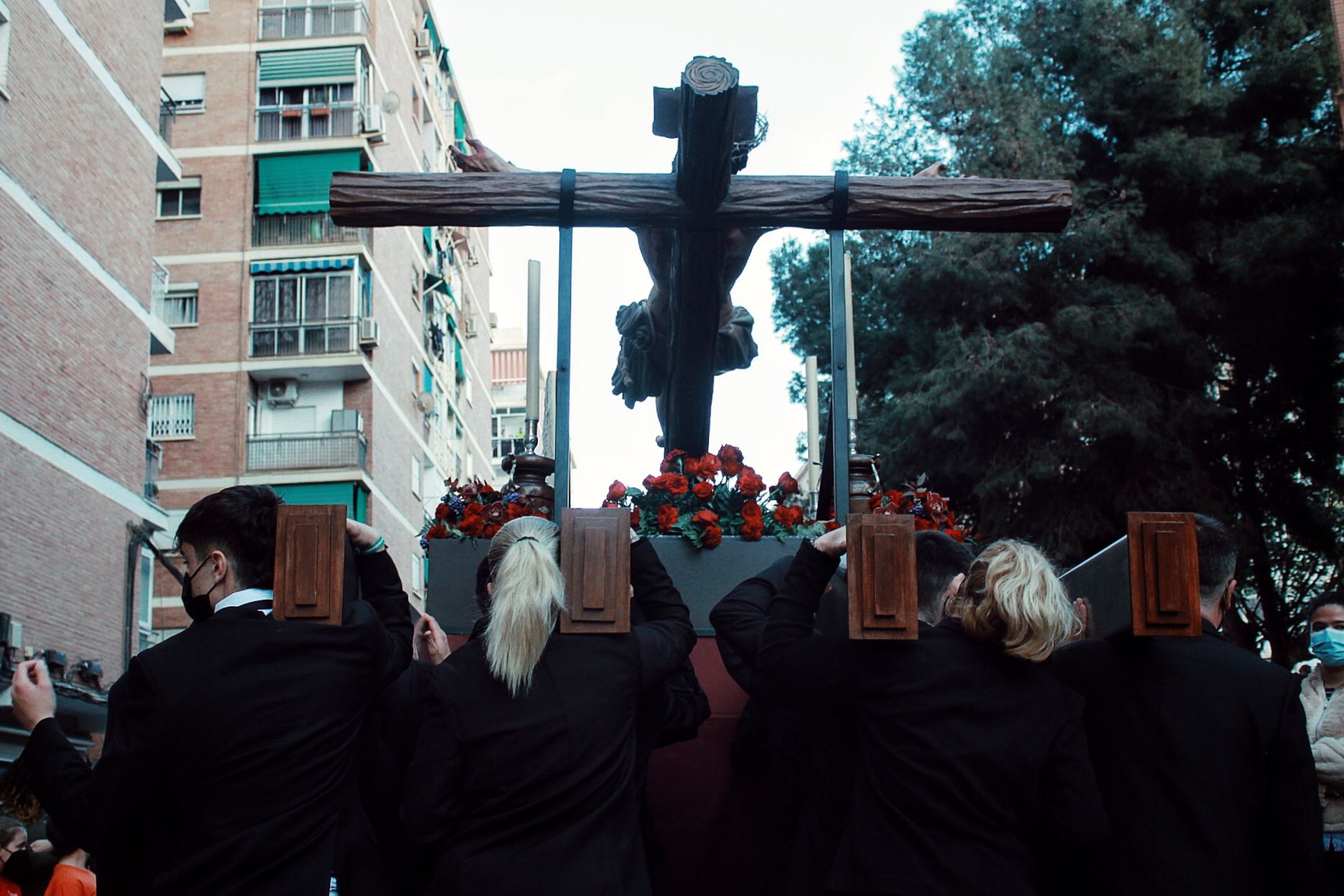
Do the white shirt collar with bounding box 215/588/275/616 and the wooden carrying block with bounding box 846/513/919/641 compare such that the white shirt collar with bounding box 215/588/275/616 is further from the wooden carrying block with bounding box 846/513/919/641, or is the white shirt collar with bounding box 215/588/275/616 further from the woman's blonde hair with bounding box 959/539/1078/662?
the woman's blonde hair with bounding box 959/539/1078/662

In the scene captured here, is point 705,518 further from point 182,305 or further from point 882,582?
point 182,305

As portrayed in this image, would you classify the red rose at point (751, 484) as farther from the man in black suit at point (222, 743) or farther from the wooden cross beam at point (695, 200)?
the man in black suit at point (222, 743)

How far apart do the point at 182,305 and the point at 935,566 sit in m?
30.7

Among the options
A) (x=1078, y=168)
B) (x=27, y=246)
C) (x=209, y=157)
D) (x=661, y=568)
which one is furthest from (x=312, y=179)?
(x=661, y=568)

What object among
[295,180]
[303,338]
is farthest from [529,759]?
[295,180]

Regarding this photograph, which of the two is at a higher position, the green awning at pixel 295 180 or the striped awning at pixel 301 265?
the green awning at pixel 295 180

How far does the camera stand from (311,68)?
3219 centimetres

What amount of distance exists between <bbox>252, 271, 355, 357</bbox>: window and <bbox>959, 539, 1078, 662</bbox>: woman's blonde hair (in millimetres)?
29187

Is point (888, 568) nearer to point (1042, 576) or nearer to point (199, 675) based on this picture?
point (1042, 576)

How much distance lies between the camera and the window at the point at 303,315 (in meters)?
31.3

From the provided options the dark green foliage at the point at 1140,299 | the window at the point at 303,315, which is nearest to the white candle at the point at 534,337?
the dark green foliage at the point at 1140,299

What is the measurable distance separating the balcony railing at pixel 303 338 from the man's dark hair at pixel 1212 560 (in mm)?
29100

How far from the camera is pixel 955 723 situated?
3.13 metres

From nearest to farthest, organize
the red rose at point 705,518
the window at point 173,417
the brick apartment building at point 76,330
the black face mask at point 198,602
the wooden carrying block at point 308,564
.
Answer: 1. the wooden carrying block at point 308,564
2. the black face mask at point 198,602
3. the red rose at point 705,518
4. the brick apartment building at point 76,330
5. the window at point 173,417
